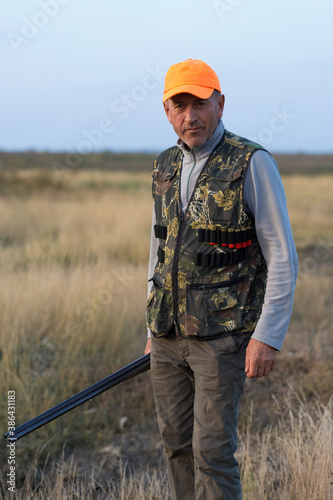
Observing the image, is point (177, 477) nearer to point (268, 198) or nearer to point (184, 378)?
point (184, 378)

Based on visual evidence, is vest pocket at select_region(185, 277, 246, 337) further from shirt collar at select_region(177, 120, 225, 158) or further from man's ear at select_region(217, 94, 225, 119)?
man's ear at select_region(217, 94, 225, 119)

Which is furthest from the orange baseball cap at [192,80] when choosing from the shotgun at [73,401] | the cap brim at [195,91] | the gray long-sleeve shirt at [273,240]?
the shotgun at [73,401]

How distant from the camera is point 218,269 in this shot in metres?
2.03

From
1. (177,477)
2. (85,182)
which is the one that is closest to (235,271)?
(177,477)

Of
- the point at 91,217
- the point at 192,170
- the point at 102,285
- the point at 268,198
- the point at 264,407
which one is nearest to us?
the point at 268,198

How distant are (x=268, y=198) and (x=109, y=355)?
309 centimetres

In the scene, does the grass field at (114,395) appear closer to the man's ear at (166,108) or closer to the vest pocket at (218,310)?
the vest pocket at (218,310)

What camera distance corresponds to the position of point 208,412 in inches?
79.8

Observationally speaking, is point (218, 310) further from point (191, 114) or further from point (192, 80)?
point (192, 80)

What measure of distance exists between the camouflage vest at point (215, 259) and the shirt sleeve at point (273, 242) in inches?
2.0

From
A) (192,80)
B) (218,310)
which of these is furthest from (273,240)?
(192,80)

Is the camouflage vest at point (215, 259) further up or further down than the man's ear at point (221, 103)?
further down

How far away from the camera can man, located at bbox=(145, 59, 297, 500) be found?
6.46 ft

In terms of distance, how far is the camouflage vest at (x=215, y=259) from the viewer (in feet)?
6.60
